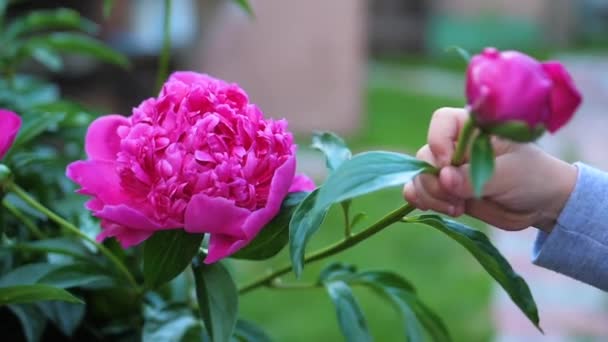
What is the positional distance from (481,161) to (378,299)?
7.01 feet

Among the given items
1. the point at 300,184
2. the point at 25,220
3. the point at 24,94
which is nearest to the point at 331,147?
the point at 300,184

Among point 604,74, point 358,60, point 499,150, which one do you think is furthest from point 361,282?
point 604,74

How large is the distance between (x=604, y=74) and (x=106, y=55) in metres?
6.08

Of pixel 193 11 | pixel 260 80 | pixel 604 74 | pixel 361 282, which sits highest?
pixel 361 282

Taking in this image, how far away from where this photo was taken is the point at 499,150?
471mm

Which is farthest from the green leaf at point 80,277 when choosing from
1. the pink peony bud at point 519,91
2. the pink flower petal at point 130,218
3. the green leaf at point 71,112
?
the pink peony bud at point 519,91

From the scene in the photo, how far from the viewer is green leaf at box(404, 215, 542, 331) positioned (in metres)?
0.51

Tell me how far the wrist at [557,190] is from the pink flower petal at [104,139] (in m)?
0.25

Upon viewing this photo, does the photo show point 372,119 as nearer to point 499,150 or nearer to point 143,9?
point 143,9

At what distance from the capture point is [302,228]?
0.47 m

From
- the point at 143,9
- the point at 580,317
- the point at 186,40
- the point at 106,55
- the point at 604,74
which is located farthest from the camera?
the point at 604,74

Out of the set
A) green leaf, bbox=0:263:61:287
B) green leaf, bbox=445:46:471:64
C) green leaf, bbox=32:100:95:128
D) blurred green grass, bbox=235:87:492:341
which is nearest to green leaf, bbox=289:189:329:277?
green leaf, bbox=445:46:471:64

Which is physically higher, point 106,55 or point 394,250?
point 106,55

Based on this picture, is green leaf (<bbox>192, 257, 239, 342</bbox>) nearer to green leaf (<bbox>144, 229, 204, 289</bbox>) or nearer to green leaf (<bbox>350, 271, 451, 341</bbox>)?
green leaf (<bbox>144, 229, 204, 289</bbox>)
